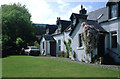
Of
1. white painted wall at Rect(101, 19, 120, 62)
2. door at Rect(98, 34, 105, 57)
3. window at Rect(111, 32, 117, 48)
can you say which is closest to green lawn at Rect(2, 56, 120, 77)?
door at Rect(98, 34, 105, 57)

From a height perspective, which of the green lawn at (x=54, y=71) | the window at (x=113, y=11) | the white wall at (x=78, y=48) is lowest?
the green lawn at (x=54, y=71)

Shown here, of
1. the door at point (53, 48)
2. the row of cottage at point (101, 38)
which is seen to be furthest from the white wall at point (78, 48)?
the door at point (53, 48)

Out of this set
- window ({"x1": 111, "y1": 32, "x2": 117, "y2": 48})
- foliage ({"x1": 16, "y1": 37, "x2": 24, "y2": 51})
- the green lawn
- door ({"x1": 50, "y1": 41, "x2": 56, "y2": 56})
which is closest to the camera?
the green lawn

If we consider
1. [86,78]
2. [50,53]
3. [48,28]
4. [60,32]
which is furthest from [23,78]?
[48,28]

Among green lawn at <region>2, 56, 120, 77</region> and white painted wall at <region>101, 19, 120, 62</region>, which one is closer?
green lawn at <region>2, 56, 120, 77</region>

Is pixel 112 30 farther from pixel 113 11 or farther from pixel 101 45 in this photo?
pixel 113 11

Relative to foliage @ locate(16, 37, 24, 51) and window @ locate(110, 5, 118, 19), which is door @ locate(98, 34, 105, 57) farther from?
foliage @ locate(16, 37, 24, 51)

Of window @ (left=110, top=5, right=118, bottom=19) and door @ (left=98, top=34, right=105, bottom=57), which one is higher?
window @ (left=110, top=5, right=118, bottom=19)

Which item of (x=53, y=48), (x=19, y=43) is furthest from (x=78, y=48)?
(x=19, y=43)

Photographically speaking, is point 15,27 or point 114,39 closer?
point 114,39

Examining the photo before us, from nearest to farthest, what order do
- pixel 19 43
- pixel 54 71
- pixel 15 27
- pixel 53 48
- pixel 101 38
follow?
pixel 54 71, pixel 101 38, pixel 53 48, pixel 19 43, pixel 15 27

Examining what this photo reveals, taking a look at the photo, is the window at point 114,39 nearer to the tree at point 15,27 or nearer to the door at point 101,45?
the door at point 101,45

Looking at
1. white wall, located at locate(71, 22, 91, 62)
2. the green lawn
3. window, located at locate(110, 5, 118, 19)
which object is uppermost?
window, located at locate(110, 5, 118, 19)

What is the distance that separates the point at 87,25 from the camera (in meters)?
15.3
